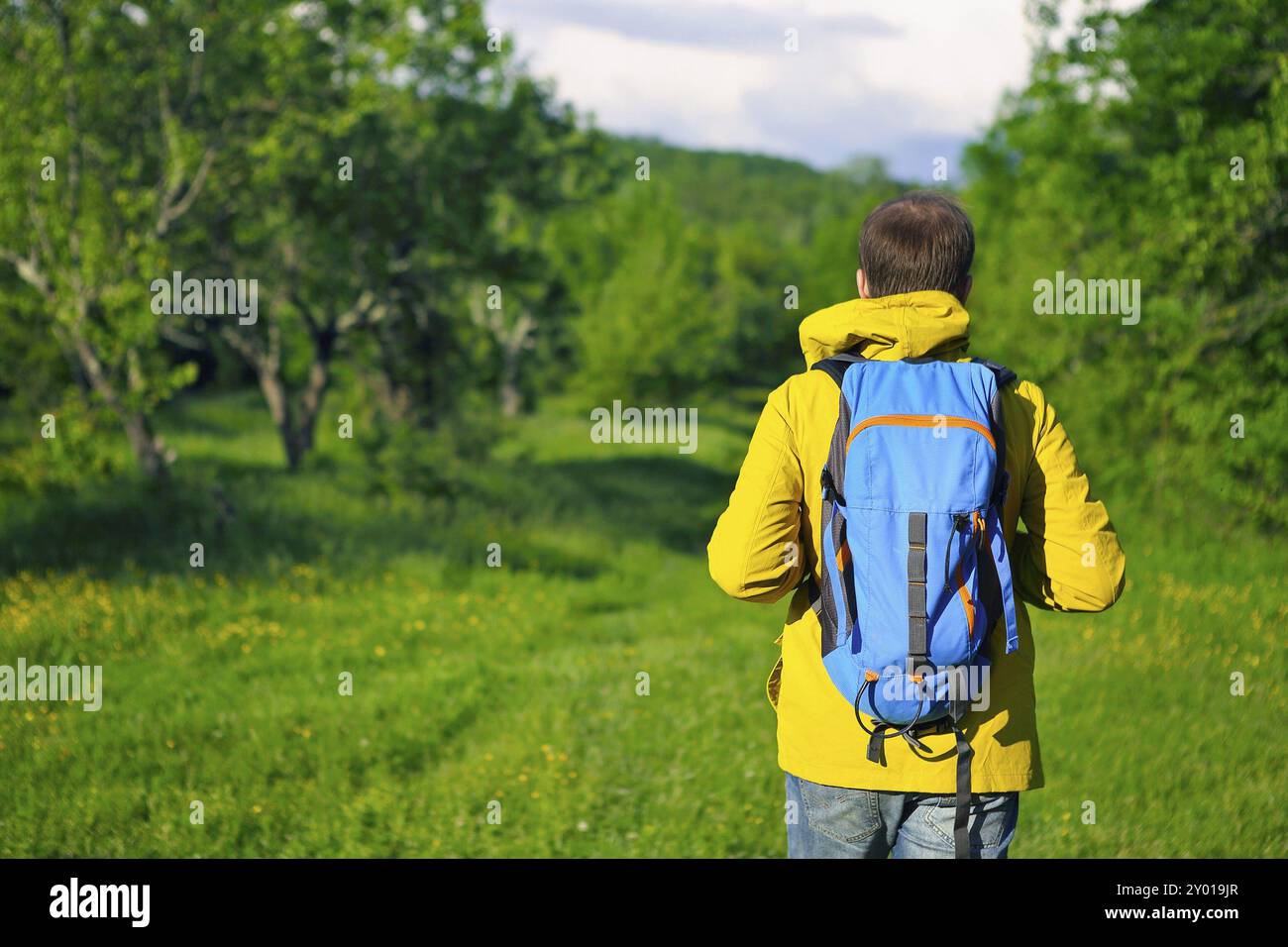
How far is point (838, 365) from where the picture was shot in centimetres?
262

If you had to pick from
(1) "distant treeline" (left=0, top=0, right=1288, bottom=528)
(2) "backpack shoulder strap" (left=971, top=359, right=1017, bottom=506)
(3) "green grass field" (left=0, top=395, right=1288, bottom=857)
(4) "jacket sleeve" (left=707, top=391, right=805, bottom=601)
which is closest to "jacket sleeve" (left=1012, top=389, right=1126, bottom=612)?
(2) "backpack shoulder strap" (left=971, top=359, right=1017, bottom=506)

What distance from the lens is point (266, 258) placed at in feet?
60.7

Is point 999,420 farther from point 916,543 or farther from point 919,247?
point 919,247

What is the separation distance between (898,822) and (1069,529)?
86 cm

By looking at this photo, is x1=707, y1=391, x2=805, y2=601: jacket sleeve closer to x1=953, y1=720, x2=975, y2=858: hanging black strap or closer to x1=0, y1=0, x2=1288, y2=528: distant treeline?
x1=953, y1=720, x2=975, y2=858: hanging black strap

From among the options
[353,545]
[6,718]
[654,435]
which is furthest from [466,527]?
[654,435]

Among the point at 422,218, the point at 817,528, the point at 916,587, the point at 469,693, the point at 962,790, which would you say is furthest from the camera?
the point at 422,218

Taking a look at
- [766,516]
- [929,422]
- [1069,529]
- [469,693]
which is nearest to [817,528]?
[766,516]

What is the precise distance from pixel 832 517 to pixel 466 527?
12.3 metres

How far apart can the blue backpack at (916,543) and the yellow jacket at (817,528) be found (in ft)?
0.20

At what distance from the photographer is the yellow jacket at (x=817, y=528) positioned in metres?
2.60

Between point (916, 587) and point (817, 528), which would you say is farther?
point (817, 528)

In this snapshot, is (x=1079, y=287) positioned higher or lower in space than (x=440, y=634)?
higher
